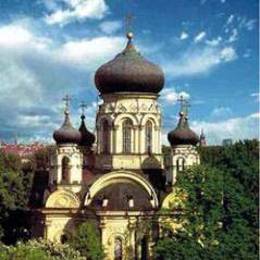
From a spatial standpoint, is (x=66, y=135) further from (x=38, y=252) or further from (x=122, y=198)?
(x=38, y=252)

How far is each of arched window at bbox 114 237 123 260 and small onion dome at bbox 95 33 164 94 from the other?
272 inches

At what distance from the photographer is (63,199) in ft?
114

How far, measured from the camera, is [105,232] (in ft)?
109

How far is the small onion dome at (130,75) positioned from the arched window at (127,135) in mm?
1478

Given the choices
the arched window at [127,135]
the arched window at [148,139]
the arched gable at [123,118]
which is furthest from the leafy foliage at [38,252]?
the arched gable at [123,118]

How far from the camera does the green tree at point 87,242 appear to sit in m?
31.4

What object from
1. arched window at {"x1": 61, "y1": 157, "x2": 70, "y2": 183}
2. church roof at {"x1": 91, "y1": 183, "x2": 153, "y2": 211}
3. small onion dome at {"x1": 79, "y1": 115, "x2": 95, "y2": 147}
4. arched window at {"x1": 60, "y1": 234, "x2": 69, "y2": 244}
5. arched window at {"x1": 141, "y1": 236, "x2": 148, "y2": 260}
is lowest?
arched window at {"x1": 141, "y1": 236, "x2": 148, "y2": 260}

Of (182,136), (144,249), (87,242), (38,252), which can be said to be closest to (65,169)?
(87,242)

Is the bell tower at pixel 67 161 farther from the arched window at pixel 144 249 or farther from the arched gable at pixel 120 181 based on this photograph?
the arched window at pixel 144 249

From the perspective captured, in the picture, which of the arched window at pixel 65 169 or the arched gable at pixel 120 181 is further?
the arched window at pixel 65 169

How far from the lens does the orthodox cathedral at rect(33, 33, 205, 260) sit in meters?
33.5

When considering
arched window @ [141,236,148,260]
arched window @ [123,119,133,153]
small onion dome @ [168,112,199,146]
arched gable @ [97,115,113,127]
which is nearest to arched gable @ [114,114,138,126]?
arched window @ [123,119,133,153]

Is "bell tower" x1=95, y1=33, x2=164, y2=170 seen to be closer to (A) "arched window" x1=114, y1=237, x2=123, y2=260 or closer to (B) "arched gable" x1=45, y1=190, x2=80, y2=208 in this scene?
(B) "arched gable" x1=45, y1=190, x2=80, y2=208

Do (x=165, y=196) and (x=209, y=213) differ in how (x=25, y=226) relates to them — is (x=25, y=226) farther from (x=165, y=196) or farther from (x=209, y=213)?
(x=209, y=213)
